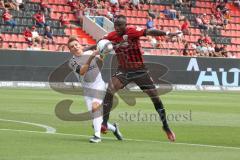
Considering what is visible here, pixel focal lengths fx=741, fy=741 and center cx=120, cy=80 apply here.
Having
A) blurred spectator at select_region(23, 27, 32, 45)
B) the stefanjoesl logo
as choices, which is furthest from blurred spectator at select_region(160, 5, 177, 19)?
blurred spectator at select_region(23, 27, 32, 45)

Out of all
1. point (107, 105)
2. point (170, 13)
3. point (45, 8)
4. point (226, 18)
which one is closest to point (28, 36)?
point (45, 8)

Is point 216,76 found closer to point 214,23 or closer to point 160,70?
point 160,70

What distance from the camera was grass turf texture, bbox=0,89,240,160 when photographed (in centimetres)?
1148

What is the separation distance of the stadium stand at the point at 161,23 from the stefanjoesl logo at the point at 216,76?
2.04 m

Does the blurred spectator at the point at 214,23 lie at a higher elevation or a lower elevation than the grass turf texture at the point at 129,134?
lower

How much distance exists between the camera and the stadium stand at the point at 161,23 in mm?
39375

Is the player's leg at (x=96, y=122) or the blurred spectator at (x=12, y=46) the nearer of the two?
the player's leg at (x=96, y=122)

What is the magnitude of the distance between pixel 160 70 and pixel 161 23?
829cm

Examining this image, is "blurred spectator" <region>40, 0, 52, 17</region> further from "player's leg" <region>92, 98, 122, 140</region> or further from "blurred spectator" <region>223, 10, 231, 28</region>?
"player's leg" <region>92, 98, 122, 140</region>

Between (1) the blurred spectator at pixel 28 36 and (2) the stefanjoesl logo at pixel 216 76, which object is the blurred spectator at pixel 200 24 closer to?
(2) the stefanjoesl logo at pixel 216 76

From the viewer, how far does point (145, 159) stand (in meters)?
11.0

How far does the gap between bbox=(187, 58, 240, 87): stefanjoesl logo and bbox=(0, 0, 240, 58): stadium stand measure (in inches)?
80.2

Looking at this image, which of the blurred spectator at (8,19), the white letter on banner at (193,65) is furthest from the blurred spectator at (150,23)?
the blurred spectator at (8,19)

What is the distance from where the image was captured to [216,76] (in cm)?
4072
